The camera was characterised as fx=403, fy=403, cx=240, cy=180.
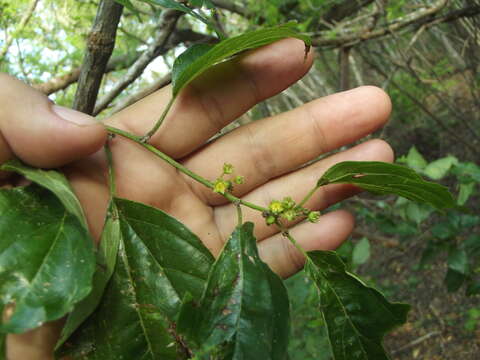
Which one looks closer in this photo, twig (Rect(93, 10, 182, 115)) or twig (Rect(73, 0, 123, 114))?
twig (Rect(73, 0, 123, 114))

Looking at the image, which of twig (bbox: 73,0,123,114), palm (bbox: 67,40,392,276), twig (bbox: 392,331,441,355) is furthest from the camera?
twig (bbox: 392,331,441,355)

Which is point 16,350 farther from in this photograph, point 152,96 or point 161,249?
point 152,96

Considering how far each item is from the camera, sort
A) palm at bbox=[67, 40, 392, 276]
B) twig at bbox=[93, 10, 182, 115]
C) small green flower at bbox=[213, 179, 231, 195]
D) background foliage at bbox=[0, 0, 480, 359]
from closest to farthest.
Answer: small green flower at bbox=[213, 179, 231, 195]
palm at bbox=[67, 40, 392, 276]
twig at bbox=[93, 10, 182, 115]
background foliage at bbox=[0, 0, 480, 359]

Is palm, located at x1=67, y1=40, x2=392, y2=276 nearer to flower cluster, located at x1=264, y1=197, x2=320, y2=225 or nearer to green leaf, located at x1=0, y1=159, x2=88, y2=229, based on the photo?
green leaf, located at x1=0, y1=159, x2=88, y2=229

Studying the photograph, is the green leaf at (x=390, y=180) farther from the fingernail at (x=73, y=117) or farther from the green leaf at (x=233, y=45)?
the fingernail at (x=73, y=117)

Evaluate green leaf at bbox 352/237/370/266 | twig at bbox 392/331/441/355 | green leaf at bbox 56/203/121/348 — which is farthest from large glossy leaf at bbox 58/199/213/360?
twig at bbox 392/331/441/355

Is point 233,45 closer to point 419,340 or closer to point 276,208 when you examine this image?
point 276,208
